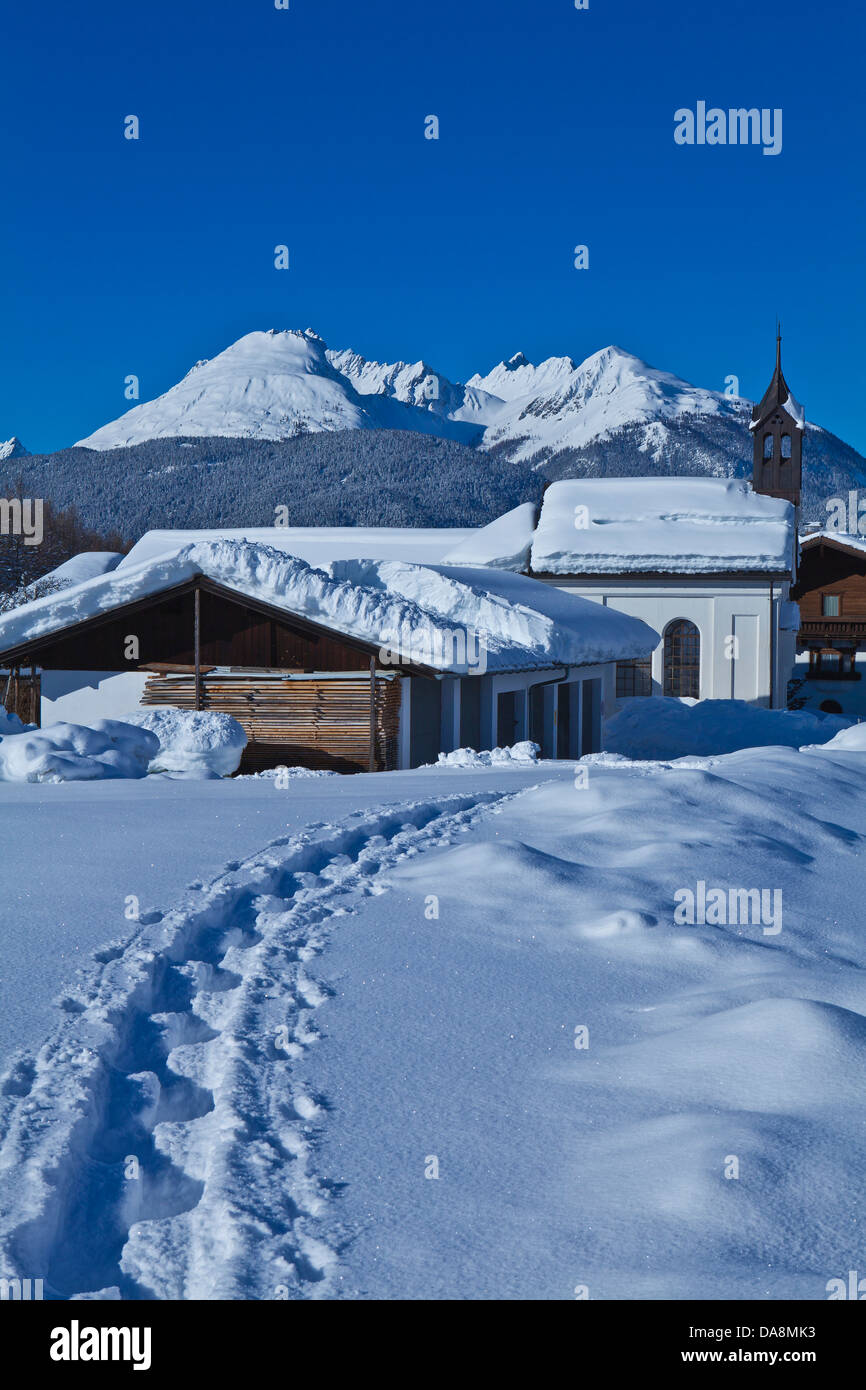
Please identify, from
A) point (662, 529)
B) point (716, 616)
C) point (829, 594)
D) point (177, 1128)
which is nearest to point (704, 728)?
point (716, 616)

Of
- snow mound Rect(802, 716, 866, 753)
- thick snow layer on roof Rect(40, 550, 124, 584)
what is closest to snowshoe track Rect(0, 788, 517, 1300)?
snow mound Rect(802, 716, 866, 753)

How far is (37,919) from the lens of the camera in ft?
22.7

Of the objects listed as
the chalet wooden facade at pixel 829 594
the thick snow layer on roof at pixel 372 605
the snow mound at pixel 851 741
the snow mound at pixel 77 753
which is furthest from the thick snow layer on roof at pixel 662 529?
the snow mound at pixel 77 753

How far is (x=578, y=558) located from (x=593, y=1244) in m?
32.4

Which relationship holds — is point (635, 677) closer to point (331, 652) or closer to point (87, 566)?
point (331, 652)

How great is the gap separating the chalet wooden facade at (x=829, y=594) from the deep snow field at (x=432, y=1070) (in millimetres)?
42096

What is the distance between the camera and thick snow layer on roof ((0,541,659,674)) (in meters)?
19.2

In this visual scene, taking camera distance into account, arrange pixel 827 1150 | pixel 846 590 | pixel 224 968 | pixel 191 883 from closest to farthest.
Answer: pixel 827 1150 < pixel 224 968 < pixel 191 883 < pixel 846 590

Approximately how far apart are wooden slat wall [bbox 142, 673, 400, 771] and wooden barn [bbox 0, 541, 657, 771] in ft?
0.08

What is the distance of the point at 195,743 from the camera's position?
16.8 metres

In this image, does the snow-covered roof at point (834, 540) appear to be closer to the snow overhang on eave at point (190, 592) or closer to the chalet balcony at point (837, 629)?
the chalet balcony at point (837, 629)

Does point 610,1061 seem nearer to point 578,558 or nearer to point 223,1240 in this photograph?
point 223,1240

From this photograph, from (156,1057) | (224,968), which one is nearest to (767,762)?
(224,968)

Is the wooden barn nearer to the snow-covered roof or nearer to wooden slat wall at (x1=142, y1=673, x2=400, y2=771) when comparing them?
wooden slat wall at (x1=142, y1=673, x2=400, y2=771)
